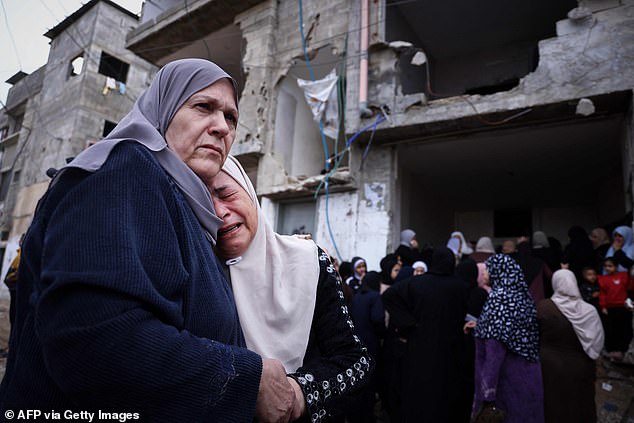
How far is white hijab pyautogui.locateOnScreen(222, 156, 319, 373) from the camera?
117cm

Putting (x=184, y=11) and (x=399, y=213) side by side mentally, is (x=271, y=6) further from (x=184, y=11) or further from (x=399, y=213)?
(x=399, y=213)

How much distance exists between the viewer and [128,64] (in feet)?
56.5

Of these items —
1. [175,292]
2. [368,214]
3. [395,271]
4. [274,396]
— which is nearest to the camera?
[175,292]

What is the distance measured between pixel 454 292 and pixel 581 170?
7.78 metres

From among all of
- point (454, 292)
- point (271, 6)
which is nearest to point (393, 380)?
point (454, 292)

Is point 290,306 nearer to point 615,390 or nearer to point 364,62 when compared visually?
point 615,390

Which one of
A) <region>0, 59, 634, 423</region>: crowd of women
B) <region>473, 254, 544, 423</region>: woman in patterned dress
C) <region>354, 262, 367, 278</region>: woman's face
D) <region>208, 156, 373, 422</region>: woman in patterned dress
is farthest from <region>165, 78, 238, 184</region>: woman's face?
<region>354, 262, 367, 278</region>: woman's face

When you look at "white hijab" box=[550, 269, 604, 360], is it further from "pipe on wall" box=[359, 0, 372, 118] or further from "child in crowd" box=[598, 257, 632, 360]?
"pipe on wall" box=[359, 0, 372, 118]

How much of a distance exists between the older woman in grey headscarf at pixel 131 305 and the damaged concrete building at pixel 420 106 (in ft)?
21.8

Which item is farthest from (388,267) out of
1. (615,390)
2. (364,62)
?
(364,62)

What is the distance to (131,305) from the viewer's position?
713 millimetres

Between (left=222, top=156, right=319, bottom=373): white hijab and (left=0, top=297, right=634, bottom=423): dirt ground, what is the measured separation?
5.04m

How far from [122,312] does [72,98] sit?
1881cm

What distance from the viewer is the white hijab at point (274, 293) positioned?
3.84ft
